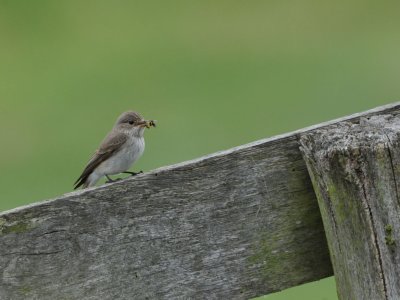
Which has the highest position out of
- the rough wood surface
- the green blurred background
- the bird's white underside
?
the green blurred background

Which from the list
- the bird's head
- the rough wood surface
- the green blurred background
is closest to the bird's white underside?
the bird's head

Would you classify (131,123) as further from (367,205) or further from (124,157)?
(367,205)

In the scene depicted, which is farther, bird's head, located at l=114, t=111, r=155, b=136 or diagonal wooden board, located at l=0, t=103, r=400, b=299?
bird's head, located at l=114, t=111, r=155, b=136

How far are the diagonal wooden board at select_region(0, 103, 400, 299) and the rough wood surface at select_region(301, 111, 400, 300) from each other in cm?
26

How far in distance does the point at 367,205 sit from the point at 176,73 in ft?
62.8

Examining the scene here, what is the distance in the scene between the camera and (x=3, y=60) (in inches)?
950

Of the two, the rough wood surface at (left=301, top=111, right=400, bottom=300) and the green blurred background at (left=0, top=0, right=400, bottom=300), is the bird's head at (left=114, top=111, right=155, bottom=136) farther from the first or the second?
the green blurred background at (left=0, top=0, right=400, bottom=300)

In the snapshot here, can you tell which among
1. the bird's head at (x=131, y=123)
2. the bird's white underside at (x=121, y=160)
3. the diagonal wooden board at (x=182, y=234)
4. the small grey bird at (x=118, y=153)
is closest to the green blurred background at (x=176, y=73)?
the bird's head at (x=131, y=123)

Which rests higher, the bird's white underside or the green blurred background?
the green blurred background

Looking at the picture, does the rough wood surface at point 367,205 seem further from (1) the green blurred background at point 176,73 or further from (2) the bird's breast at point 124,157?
(1) the green blurred background at point 176,73

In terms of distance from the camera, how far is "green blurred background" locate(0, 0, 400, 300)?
1766cm

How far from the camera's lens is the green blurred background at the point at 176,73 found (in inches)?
695

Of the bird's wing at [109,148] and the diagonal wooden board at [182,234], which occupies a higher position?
the bird's wing at [109,148]

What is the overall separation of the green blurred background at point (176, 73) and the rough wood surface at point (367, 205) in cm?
1107
